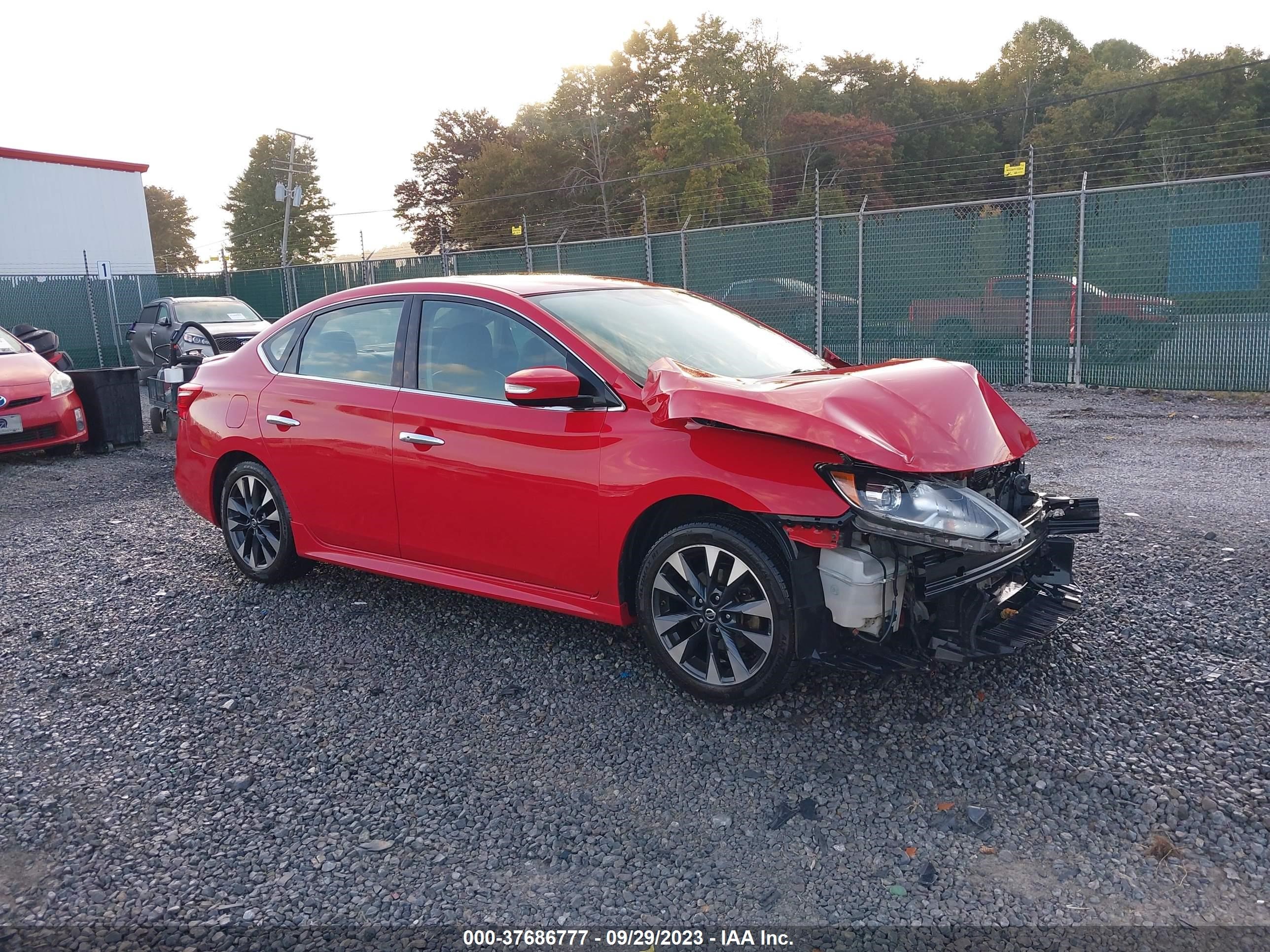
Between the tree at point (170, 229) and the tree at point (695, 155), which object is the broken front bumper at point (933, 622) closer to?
the tree at point (695, 155)

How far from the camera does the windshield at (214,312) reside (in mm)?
16016


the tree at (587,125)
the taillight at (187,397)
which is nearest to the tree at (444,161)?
the tree at (587,125)

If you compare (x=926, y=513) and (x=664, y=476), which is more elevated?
(x=664, y=476)

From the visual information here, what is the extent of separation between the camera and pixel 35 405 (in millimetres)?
9359

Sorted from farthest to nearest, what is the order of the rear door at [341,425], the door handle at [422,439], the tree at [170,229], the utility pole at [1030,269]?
the tree at [170,229] → the utility pole at [1030,269] → the rear door at [341,425] → the door handle at [422,439]

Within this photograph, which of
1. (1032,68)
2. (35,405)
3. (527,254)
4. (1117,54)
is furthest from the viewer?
(1117,54)

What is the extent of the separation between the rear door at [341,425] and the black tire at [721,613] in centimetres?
151

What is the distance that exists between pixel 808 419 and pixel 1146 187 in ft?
33.6

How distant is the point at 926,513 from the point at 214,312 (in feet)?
51.2

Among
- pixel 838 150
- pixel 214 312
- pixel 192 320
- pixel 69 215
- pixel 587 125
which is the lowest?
pixel 192 320

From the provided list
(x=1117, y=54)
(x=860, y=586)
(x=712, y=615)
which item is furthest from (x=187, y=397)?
(x=1117, y=54)

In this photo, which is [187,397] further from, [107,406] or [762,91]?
[762,91]

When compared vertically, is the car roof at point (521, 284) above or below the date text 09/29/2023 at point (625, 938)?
above

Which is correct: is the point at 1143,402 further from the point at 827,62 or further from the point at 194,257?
the point at 194,257
